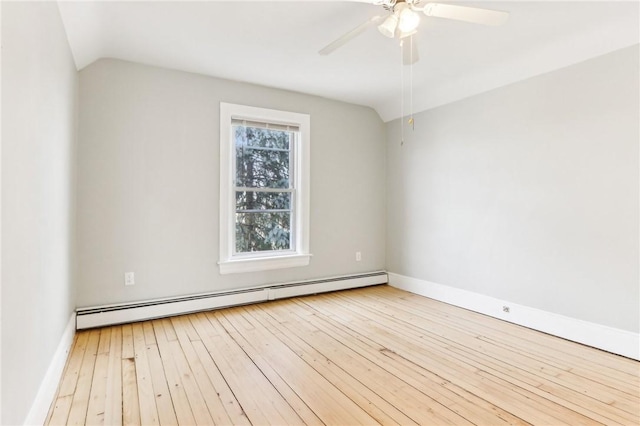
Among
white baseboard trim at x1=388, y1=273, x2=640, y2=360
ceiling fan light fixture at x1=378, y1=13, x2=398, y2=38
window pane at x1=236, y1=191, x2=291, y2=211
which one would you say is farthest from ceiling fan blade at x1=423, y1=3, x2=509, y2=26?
window pane at x1=236, y1=191, x2=291, y2=211

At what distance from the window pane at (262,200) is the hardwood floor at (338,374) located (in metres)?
1.23

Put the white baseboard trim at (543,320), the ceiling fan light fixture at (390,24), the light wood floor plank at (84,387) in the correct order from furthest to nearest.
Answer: the white baseboard trim at (543,320), the ceiling fan light fixture at (390,24), the light wood floor plank at (84,387)

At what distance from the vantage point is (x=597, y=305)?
2.70 m

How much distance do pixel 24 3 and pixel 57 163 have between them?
1.02 meters

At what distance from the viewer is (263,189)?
3.91 m

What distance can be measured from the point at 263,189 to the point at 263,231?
49cm

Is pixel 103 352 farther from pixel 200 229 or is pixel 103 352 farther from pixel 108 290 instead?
pixel 200 229

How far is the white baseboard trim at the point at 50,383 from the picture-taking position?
1571 mm

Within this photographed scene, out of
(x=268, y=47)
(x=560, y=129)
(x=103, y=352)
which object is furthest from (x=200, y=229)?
(x=560, y=129)

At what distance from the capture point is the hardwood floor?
181cm

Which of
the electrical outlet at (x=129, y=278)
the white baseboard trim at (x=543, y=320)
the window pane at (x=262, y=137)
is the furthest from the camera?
the window pane at (x=262, y=137)

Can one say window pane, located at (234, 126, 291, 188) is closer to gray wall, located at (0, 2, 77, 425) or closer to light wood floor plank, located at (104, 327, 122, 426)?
gray wall, located at (0, 2, 77, 425)

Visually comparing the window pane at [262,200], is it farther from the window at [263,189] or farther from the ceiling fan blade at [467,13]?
the ceiling fan blade at [467,13]

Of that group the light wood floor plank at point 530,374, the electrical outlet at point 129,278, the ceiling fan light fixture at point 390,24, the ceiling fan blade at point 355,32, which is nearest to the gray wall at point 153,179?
the electrical outlet at point 129,278
